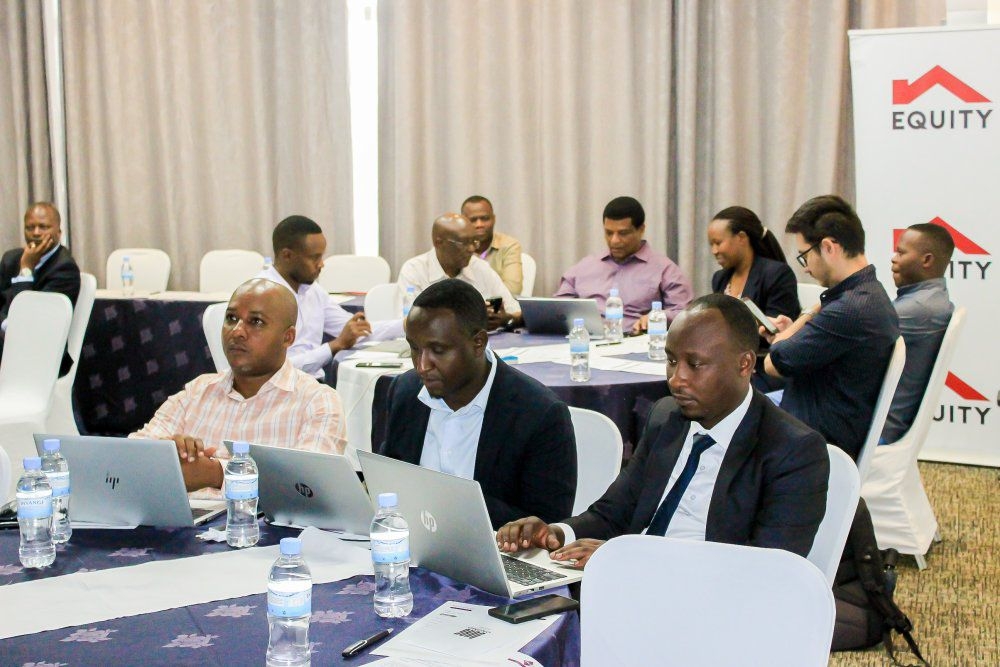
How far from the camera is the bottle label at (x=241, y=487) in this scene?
2.50 metres

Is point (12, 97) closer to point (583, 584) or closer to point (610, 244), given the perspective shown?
point (610, 244)

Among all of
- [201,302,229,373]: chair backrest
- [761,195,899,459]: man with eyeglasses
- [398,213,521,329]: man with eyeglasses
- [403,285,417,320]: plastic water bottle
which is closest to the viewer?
[761,195,899,459]: man with eyeglasses

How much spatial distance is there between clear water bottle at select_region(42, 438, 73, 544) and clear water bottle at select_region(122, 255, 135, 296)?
465 cm

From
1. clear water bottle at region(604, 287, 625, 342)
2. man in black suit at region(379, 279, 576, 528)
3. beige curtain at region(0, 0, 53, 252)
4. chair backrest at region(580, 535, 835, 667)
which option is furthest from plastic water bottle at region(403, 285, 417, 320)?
beige curtain at region(0, 0, 53, 252)

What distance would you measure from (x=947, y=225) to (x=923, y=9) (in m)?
1.49

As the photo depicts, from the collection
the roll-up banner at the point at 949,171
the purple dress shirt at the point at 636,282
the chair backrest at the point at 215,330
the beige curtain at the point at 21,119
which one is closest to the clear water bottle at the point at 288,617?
the chair backrest at the point at 215,330

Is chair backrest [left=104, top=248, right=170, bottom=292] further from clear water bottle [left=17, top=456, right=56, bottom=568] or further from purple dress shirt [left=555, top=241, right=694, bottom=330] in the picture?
clear water bottle [left=17, top=456, right=56, bottom=568]

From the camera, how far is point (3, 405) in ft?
17.3

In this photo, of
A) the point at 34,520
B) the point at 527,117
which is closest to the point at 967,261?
the point at 527,117

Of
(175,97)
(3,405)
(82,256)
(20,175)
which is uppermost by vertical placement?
(175,97)

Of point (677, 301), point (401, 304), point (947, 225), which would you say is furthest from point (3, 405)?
point (947, 225)

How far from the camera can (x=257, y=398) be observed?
3.15 m

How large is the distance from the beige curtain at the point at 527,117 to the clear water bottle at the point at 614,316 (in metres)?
1.59

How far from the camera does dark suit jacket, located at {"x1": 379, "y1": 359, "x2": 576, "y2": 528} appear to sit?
108 inches
